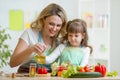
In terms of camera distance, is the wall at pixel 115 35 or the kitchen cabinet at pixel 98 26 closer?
the kitchen cabinet at pixel 98 26

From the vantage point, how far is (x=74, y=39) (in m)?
2.41

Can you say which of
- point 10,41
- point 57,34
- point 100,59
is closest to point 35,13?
point 10,41

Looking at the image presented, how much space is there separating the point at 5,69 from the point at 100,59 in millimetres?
1942

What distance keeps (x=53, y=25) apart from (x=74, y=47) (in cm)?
31

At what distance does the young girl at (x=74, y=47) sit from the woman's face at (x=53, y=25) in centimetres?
15

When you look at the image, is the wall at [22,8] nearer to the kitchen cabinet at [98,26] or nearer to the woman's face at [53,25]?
the kitchen cabinet at [98,26]

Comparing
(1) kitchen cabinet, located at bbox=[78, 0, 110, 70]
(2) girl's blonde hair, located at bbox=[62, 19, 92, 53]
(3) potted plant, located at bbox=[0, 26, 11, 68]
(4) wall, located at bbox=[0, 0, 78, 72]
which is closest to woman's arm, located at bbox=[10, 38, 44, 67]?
(2) girl's blonde hair, located at bbox=[62, 19, 92, 53]

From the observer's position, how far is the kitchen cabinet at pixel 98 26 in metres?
4.94

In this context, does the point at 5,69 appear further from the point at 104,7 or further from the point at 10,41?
the point at 104,7

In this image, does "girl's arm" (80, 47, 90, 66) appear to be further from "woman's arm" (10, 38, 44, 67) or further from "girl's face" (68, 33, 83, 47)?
"woman's arm" (10, 38, 44, 67)

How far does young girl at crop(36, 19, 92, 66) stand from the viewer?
2.39 metres

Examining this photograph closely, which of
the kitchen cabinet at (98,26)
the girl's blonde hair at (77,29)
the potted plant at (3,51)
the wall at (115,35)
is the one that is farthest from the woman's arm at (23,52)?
the wall at (115,35)

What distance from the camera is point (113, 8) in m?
5.19

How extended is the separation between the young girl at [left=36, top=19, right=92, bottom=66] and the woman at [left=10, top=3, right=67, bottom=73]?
0.22 feet
